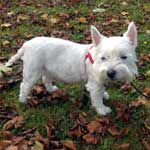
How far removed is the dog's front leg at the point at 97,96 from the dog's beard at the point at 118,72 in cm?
40

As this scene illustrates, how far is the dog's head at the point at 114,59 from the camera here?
4445mm

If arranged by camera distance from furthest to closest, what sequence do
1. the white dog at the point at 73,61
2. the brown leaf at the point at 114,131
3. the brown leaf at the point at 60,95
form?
the brown leaf at the point at 60,95
the brown leaf at the point at 114,131
the white dog at the point at 73,61

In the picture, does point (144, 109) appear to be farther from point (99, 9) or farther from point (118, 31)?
point (99, 9)

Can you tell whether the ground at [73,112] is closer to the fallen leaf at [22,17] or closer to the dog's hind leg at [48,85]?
the dog's hind leg at [48,85]

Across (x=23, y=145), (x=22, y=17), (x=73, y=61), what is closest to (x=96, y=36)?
(x=73, y=61)

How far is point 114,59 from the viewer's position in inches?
177

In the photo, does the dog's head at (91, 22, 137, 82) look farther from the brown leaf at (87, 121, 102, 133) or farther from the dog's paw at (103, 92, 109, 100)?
the dog's paw at (103, 92, 109, 100)

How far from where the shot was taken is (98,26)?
342 inches

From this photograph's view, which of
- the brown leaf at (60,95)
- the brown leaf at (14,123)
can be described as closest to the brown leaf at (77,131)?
the brown leaf at (14,123)

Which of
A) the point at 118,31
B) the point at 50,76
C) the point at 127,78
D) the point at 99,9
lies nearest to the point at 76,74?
the point at 50,76

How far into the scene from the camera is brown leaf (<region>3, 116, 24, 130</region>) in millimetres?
5008

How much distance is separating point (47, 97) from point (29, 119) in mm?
588

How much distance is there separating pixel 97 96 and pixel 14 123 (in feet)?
3.59

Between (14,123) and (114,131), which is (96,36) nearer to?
(114,131)
